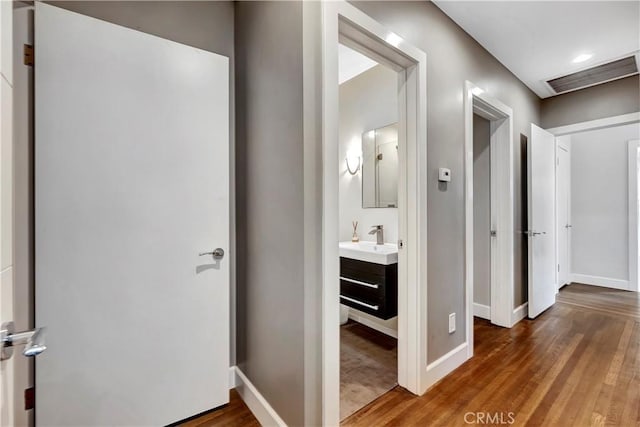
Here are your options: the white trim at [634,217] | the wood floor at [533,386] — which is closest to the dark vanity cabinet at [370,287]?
the wood floor at [533,386]

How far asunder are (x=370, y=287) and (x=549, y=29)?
250 centimetres

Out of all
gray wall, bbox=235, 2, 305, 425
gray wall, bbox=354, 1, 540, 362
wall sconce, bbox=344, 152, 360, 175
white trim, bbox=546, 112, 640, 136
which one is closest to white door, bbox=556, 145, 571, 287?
white trim, bbox=546, 112, 640, 136

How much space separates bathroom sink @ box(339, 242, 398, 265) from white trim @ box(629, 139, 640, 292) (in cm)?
383

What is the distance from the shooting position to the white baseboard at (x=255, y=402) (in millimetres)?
1476

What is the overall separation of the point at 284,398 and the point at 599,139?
5.69 metres

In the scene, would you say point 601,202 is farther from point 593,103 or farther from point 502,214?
point 502,214

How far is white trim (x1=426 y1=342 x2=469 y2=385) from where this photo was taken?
1.93m

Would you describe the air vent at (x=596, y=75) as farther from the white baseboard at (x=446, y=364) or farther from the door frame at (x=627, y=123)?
the white baseboard at (x=446, y=364)

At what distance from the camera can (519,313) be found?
304 centimetres

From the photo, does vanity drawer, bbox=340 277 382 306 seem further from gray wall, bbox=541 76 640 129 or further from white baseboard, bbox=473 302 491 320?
gray wall, bbox=541 76 640 129

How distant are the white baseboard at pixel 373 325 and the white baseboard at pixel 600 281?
13.0 feet

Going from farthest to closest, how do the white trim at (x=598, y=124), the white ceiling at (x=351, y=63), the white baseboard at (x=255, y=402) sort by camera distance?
the white trim at (x=598, y=124), the white ceiling at (x=351, y=63), the white baseboard at (x=255, y=402)

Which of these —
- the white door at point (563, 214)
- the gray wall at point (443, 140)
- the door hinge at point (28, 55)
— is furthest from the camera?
the white door at point (563, 214)

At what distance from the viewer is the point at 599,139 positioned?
4.43 meters
